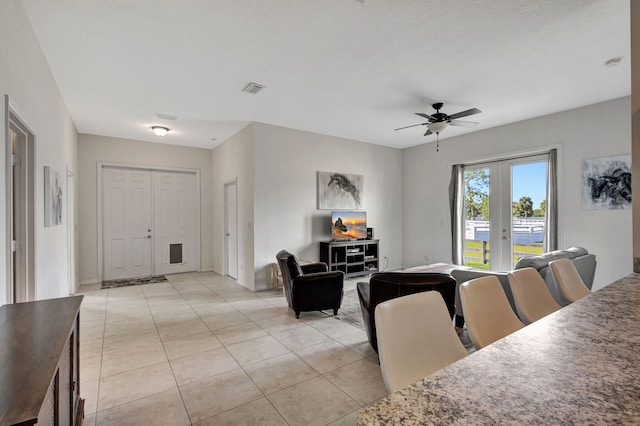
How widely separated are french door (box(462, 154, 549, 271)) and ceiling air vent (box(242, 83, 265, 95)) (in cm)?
451

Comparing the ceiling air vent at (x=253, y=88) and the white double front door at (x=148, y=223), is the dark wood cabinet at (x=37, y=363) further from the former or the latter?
the white double front door at (x=148, y=223)

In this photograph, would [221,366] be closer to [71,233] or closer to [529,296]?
[529,296]

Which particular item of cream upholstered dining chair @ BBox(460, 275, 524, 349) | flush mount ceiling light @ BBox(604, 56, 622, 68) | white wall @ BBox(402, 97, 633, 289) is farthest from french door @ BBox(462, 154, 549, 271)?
cream upholstered dining chair @ BBox(460, 275, 524, 349)

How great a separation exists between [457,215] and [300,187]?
327 centimetres

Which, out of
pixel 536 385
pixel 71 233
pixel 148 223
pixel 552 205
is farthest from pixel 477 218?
pixel 71 233

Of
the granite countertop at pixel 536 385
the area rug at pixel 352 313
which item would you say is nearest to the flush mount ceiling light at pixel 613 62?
the area rug at pixel 352 313

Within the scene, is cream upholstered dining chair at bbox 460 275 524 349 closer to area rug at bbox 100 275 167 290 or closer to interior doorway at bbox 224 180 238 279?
interior doorway at bbox 224 180 238 279

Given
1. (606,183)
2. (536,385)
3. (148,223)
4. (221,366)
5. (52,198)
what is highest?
(606,183)

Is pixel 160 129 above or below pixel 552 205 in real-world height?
above

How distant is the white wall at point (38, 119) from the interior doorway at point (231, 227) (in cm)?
259

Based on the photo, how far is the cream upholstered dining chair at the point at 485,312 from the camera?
1521mm

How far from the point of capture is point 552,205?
16.4 ft

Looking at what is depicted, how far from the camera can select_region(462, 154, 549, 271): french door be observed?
17.4 feet

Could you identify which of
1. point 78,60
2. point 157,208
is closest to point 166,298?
point 157,208
